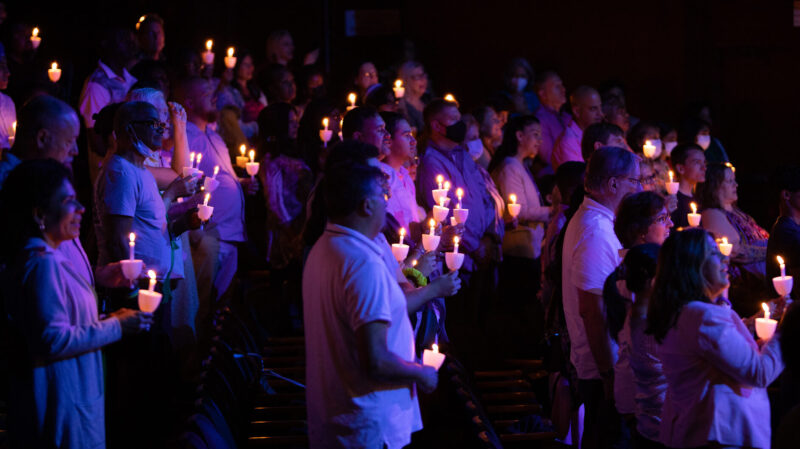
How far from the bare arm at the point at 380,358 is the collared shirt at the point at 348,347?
36 mm

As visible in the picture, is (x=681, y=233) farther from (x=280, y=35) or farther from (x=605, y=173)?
(x=280, y=35)

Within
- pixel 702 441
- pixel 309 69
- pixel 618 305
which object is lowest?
pixel 702 441

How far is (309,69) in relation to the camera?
28.7 feet

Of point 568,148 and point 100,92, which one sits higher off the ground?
point 100,92

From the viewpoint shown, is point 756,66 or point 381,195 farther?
point 756,66

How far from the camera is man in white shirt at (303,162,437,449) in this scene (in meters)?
2.87

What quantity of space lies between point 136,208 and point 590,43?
870 cm

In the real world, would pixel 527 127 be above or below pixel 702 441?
above

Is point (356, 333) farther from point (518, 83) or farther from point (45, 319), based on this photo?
point (518, 83)

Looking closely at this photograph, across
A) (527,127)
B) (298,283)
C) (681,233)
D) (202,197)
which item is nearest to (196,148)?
(202,197)

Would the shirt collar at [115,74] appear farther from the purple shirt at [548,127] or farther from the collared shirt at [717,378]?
the collared shirt at [717,378]

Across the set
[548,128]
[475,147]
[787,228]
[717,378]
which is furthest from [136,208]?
[548,128]

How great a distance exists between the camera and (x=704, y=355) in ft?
10.5

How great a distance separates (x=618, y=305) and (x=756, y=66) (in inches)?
331
